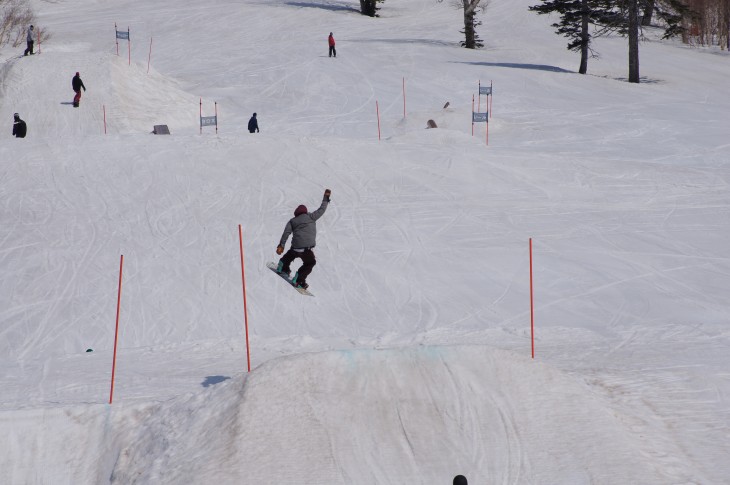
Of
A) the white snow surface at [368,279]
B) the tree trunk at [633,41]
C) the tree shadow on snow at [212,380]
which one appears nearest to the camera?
the white snow surface at [368,279]

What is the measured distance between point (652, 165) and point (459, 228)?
7624mm

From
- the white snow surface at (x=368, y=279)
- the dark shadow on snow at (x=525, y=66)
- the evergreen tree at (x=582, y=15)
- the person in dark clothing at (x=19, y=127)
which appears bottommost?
the white snow surface at (x=368, y=279)

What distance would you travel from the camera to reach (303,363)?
10.2 m

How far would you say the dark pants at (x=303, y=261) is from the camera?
1436 centimetres

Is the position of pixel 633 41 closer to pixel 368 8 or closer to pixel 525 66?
pixel 525 66

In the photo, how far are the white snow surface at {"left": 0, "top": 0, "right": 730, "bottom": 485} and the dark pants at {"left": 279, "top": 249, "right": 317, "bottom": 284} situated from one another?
120cm

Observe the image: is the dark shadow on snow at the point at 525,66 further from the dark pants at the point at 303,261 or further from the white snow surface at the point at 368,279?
the dark pants at the point at 303,261

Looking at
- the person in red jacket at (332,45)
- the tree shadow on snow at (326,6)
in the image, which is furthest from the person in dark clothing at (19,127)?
the tree shadow on snow at (326,6)

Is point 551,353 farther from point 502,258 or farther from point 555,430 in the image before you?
point 502,258

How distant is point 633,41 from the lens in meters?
40.6

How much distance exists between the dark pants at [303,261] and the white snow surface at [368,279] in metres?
1.20

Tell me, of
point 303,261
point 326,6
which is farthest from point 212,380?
point 326,6

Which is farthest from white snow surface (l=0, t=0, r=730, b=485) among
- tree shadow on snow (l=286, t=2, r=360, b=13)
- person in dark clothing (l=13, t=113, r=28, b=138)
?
tree shadow on snow (l=286, t=2, r=360, b=13)

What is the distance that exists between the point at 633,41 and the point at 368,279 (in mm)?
27270
